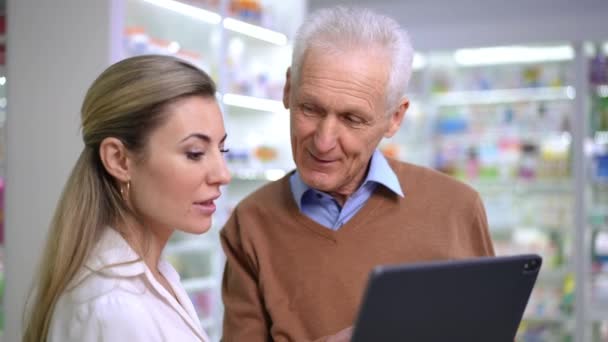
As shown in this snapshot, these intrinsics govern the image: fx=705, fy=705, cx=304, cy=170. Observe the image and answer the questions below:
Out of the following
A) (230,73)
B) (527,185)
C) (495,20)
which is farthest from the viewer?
(527,185)

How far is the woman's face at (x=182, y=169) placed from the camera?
1.53 metres

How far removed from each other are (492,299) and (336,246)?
0.59 m

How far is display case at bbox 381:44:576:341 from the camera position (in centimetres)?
632

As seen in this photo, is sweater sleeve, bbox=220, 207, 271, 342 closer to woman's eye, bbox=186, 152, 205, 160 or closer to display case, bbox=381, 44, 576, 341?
woman's eye, bbox=186, 152, 205, 160

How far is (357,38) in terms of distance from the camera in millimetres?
1735

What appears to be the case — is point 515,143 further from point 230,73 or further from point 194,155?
point 194,155

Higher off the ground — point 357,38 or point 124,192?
point 357,38

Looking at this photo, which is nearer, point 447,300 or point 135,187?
point 447,300

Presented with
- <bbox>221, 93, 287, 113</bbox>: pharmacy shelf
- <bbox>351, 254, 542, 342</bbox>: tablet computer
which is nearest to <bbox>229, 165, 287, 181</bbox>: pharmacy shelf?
<bbox>221, 93, 287, 113</bbox>: pharmacy shelf

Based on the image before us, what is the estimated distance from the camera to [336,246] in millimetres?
1790

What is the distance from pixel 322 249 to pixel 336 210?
0.40 ft

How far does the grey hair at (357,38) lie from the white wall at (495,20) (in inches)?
181

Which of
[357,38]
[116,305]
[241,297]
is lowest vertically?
[241,297]

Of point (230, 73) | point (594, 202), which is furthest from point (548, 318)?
point (230, 73)
